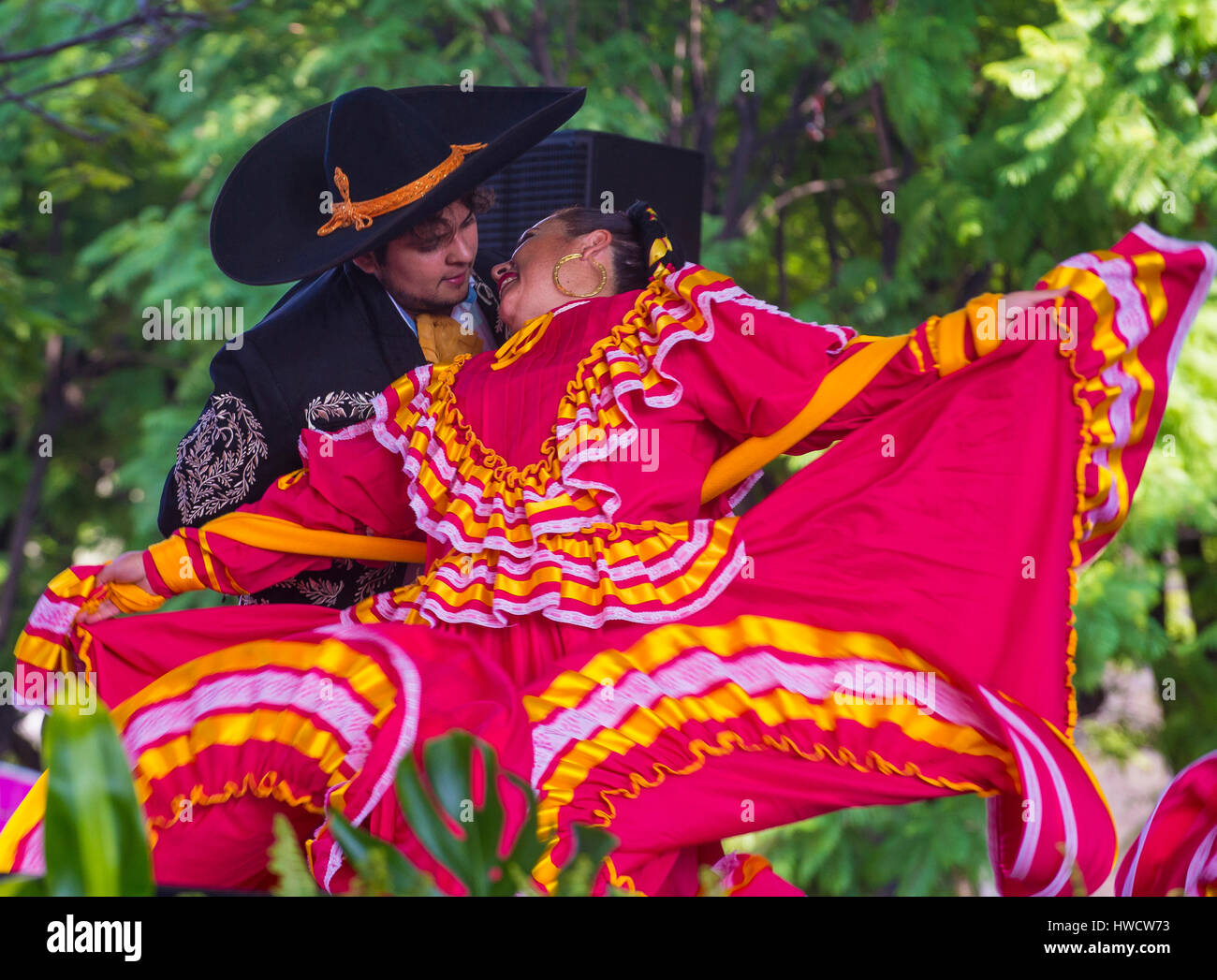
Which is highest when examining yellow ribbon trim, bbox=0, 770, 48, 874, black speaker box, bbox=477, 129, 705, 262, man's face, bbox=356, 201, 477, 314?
black speaker box, bbox=477, 129, 705, 262

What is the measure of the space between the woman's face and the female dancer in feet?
0.26

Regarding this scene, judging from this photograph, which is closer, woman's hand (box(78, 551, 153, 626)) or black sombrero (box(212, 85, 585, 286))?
woman's hand (box(78, 551, 153, 626))

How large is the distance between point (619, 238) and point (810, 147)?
4.03 meters

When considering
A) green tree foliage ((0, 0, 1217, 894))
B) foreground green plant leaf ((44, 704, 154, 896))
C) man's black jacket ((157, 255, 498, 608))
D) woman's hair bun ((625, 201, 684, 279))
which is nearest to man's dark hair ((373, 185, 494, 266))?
man's black jacket ((157, 255, 498, 608))

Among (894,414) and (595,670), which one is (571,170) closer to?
(894,414)

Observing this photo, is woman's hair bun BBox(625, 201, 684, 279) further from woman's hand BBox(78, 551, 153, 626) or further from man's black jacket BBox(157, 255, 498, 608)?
woman's hand BBox(78, 551, 153, 626)

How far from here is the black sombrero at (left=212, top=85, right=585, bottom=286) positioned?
208 centimetres

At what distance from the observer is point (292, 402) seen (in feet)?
7.29

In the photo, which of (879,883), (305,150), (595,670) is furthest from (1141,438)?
(879,883)

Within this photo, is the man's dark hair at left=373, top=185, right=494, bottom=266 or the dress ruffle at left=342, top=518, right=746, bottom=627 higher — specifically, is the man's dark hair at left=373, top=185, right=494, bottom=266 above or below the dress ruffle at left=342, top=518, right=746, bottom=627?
above

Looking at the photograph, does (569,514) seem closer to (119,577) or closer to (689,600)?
(689,600)

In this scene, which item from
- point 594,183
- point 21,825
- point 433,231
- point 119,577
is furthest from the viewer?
point 594,183

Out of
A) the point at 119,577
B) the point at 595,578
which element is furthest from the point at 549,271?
the point at 119,577
